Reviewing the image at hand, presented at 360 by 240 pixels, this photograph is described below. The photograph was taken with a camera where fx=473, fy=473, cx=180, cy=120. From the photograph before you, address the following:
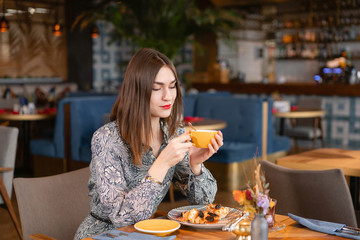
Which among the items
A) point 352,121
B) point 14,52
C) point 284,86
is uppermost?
point 14,52

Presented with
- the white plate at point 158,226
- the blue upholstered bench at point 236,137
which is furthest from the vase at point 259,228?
the blue upholstered bench at point 236,137

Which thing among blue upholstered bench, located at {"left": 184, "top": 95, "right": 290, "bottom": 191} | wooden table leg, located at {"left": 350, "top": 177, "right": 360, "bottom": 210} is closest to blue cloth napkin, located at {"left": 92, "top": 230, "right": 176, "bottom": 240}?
wooden table leg, located at {"left": 350, "top": 177, "right": 360, "bottom": 210}

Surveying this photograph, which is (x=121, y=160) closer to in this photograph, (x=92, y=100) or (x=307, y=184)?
(x=307, y=184)

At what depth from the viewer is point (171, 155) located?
1605 mm

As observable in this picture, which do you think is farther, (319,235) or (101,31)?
(101,31)

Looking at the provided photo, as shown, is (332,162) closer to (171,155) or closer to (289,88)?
(171,155)

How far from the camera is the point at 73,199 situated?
2059 millimetres

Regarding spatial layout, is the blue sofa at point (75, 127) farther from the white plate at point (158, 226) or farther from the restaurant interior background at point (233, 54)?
the white plate at point (158, 226)

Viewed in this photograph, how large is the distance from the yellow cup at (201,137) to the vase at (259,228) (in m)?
0.42

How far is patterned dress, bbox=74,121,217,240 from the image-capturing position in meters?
1.62

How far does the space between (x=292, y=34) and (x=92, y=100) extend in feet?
23.6

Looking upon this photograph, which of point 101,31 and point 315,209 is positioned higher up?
point 101,31

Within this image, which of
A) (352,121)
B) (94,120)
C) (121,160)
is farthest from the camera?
(352,121)

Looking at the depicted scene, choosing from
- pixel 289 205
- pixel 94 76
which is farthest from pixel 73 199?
pixel 94 76
